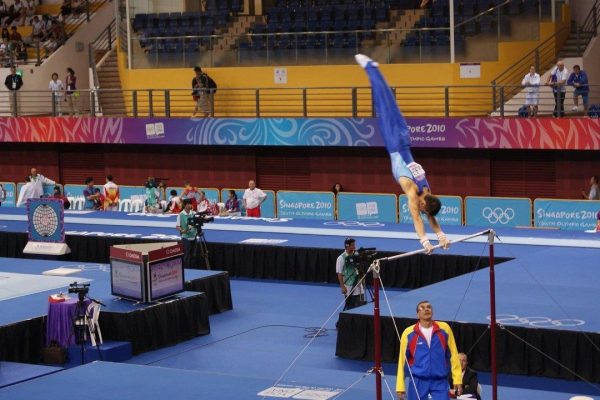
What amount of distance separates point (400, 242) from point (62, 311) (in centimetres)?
671

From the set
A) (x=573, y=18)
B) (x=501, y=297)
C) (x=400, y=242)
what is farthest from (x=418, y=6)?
(x=501, y=297)

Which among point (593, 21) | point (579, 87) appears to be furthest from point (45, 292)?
point (593, 21)

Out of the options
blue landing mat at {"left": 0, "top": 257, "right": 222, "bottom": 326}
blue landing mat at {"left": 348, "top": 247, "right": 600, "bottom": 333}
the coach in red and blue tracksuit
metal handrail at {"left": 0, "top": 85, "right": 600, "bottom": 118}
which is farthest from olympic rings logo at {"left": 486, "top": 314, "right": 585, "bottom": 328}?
metal handrail at {"left": 0, "top": 85, "right": 600, "bottom": 118}

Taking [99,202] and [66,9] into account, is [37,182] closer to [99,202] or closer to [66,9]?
[99,202]

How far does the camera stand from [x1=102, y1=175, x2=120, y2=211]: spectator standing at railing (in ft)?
83.8

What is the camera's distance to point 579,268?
16.9 m

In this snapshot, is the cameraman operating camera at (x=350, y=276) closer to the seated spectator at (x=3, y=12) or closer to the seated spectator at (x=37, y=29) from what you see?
the seated spectator at (x=37, y=29)

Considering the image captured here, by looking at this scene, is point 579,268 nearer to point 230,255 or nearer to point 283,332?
point 283,332

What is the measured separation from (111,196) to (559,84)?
32.3 feet

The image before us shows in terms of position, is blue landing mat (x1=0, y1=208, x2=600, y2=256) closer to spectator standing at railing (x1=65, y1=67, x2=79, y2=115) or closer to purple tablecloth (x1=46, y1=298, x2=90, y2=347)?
spectator standing at railing (x1=65, y1=67, x2=79, y2=115)

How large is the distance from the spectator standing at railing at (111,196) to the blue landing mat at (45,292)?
553 cm

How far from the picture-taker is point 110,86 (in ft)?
99.2

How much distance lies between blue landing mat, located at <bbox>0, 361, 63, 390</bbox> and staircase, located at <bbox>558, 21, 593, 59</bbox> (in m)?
15.2

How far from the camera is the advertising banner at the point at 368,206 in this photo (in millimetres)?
22812
